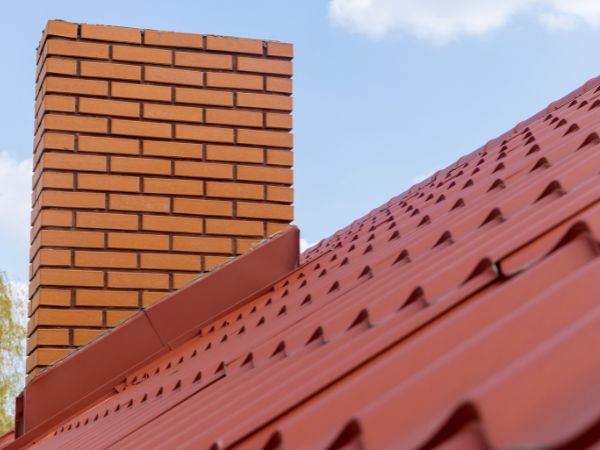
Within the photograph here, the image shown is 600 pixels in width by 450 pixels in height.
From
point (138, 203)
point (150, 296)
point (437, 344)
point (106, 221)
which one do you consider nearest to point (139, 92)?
point (138, 203)

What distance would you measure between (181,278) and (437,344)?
3606mm

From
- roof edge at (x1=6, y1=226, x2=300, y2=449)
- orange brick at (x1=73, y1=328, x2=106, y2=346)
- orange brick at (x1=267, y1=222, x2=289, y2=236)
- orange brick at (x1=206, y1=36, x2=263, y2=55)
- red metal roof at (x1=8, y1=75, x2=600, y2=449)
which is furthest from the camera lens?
orange brick at (x1=206, y1=36, x2=263, y2=55)

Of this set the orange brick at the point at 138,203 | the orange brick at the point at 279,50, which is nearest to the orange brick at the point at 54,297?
the orange brick at the point at 138,203

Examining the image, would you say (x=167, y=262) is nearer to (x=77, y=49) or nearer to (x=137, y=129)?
(x=137, y=129)

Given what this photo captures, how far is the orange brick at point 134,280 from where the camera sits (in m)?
4.68

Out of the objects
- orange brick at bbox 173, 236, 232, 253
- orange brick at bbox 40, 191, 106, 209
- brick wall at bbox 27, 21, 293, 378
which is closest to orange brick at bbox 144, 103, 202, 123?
brick wall at bbox 27, 21, 293, 378

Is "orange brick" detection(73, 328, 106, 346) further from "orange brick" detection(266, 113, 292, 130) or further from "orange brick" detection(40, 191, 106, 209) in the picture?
"orange brick" detection(266, 113, 292, 130)

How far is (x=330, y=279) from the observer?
308 centimetres

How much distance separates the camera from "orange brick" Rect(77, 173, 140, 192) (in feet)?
15.7

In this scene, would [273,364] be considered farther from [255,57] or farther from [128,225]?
[255,57]

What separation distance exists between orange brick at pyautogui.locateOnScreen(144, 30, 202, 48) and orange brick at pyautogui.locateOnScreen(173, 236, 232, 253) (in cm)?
103

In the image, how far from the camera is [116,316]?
467cm

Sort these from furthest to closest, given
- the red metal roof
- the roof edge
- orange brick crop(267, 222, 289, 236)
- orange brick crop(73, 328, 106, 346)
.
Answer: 1. orange brick crop(267, 222, 289, 236)
2. orange brick crop(73, 328, 106, 346)
3. the roof edge
4. the red metal roof

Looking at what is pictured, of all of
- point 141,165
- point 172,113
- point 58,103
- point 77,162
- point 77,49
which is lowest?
point 141,165
